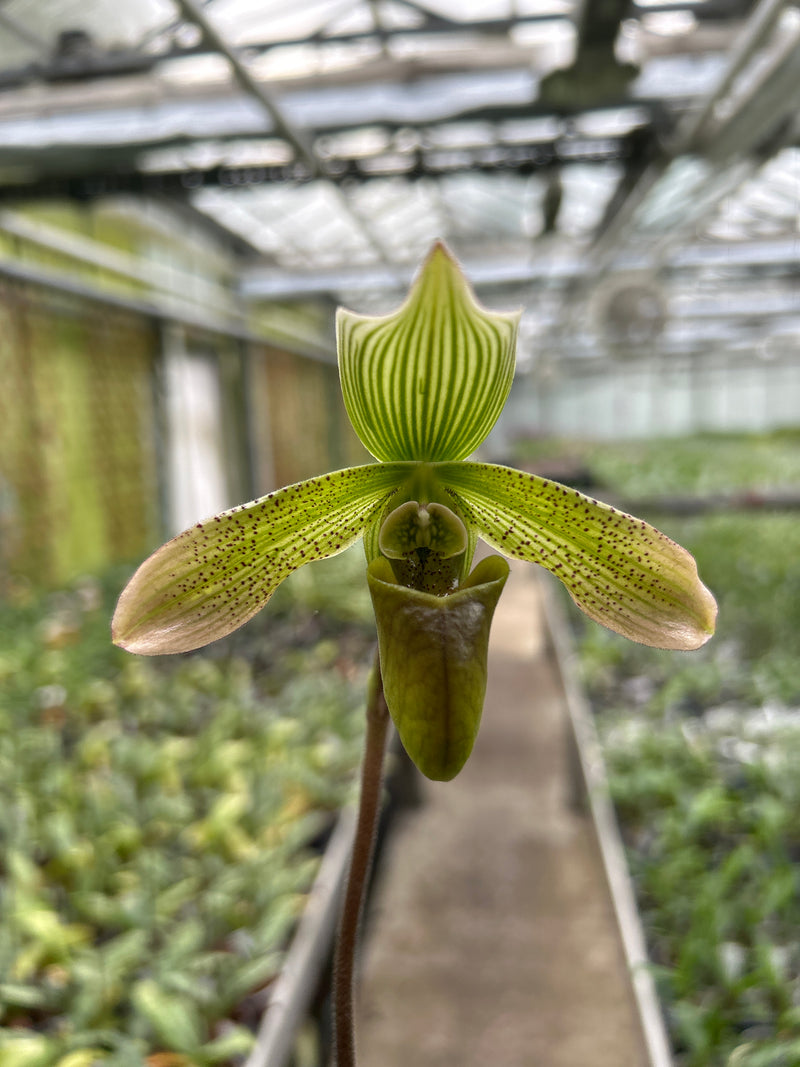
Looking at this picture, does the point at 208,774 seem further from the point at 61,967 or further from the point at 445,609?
the point at 445,609

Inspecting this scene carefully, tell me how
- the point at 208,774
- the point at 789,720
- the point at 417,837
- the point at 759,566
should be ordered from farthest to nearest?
the point at 759,566
the point at 417,837
the point at 789,720
the point at 208,774

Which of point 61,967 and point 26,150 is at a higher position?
point 26,150

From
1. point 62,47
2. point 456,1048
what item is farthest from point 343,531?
point 62,47

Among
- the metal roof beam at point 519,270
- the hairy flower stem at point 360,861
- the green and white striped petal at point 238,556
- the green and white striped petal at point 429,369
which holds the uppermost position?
the metal roof beam at point 519,270

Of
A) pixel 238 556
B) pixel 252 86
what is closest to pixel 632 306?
pixel 252 86

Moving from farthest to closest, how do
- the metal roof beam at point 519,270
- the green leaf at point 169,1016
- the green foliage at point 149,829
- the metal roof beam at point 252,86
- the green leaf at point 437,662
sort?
1. the metal roof beam at point 519,270
2. the metal roof beam at point 252,86
3. the green foliage at point 149,829
4. the green leaf at point 169,1016
5. the green leaf at point 437,662

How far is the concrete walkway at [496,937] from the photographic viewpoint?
1799mm

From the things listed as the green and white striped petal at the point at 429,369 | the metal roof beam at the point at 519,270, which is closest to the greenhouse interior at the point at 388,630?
the green and white striped petal at the point at 429,369

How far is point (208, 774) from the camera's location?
2.24 metres

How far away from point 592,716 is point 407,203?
4.78 m

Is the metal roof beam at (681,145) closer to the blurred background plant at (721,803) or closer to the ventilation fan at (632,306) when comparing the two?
the ventilation fan at (632,306)

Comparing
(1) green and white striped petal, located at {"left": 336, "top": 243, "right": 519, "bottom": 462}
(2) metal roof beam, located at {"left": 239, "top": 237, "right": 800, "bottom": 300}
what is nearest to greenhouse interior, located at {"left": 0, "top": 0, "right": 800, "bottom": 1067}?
(1) green and white striped petal, located at {"left": 336, "top": 243, "right": 519, "bottom": 462}

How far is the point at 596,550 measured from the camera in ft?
1.91

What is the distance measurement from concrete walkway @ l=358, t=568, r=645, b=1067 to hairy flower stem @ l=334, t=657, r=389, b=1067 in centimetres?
130
